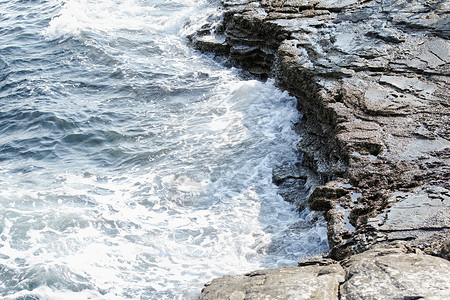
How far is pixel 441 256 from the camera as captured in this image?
15.7 feet

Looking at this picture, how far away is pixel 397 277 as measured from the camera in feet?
14.3

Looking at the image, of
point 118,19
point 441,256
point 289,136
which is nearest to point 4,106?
A: point 118,19

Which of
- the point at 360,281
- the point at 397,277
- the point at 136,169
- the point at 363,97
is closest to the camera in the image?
the point at 397,277

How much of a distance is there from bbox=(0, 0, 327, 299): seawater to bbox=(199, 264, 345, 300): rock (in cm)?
135

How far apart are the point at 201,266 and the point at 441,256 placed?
11.2ft

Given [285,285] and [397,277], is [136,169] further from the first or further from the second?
[397,277]

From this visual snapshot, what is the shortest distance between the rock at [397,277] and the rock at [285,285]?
0.14 m

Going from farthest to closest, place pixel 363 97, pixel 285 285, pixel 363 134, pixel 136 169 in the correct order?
pixel 136 169, pixel 363 97, pixel 363 134, pixel 285 285

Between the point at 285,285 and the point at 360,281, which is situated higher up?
the point at 360,281

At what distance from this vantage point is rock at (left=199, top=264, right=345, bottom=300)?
450cm

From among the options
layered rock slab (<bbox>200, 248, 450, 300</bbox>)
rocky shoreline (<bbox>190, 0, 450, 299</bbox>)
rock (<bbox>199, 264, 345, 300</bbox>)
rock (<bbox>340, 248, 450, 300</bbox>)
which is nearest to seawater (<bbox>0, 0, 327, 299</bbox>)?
rocky shoreline (<bbox>190, 0, 450, 299</bbox>)

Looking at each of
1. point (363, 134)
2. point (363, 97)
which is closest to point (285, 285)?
point (363, 134)

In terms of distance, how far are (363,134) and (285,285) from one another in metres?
3.63

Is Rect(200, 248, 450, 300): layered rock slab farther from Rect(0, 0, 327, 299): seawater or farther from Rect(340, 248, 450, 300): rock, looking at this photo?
Rect(0, 0, 327, 299): seawater
